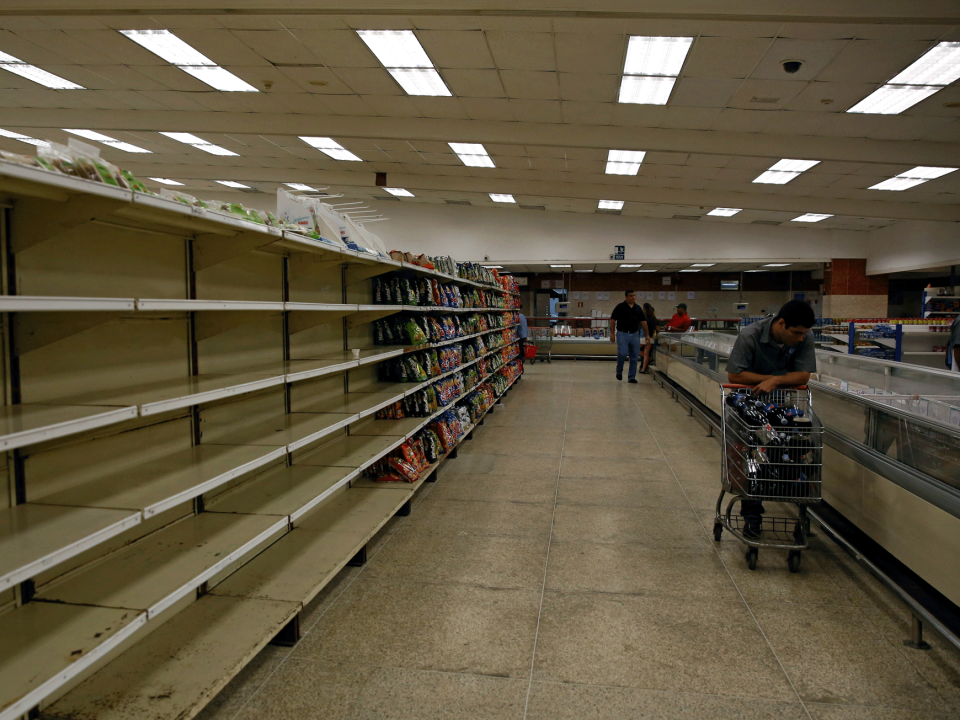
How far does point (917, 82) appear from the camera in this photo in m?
5.49

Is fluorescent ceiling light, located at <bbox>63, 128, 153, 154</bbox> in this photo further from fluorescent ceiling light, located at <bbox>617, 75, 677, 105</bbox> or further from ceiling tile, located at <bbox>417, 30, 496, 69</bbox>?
fluorescent ceiling light, located at <bbox>617, 75, 677, 105</bbox>

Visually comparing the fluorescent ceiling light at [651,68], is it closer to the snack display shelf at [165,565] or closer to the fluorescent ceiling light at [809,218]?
the snack display shelf at [165,565]

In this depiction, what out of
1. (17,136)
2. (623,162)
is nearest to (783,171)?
(623,162)

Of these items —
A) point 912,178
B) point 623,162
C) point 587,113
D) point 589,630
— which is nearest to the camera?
point 589,630

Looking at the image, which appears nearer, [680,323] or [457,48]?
[457,48]

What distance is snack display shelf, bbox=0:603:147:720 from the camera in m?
1.42

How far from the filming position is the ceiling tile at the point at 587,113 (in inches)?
261

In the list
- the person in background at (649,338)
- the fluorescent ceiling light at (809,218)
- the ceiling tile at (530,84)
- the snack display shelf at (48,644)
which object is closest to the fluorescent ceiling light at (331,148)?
the ceiling tile at (530,84)

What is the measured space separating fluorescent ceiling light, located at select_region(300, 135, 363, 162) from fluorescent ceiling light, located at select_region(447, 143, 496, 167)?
1.80 metres

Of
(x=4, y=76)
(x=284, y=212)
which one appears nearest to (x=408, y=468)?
(x=284, y=212)

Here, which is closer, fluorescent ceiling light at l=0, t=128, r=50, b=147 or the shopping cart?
the shopping cart

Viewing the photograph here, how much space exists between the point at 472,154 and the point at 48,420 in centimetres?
836

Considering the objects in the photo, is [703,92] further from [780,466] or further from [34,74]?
[34,74]

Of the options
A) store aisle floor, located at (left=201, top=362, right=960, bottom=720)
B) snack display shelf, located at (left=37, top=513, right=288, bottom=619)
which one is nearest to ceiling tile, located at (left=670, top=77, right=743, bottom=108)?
store aisle floor, located at (left=201, top=362, right=960, bottom=720)
